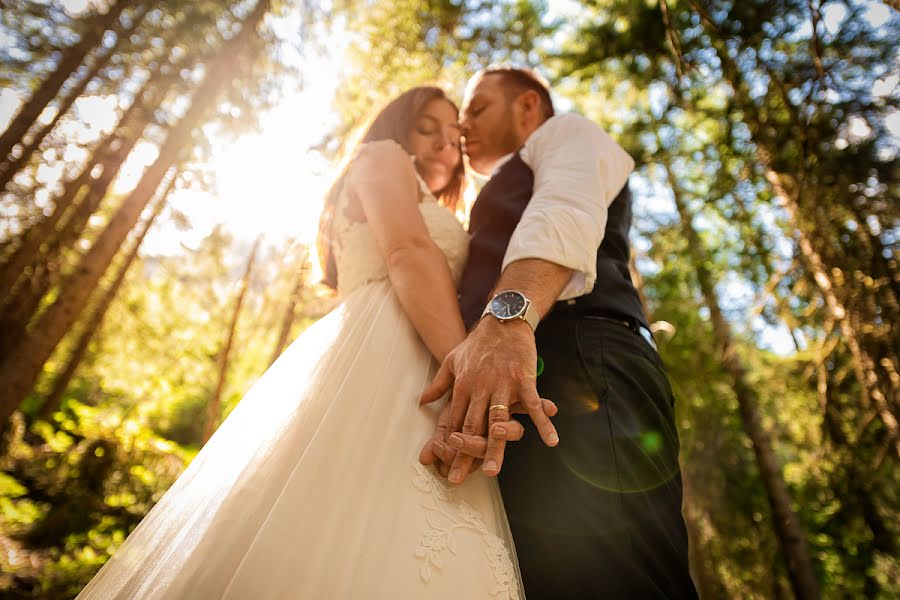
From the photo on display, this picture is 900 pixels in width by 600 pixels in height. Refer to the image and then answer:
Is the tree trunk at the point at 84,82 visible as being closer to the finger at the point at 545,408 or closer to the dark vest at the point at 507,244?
the dark vest at the point at 507,244

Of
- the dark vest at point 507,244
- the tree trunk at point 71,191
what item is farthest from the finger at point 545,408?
the tree trunk at point 71,191

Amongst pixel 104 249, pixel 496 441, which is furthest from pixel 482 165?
pixel 104 249

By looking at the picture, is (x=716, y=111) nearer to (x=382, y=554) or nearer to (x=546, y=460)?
(x=546, y=460)

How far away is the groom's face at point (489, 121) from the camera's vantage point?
2.45m

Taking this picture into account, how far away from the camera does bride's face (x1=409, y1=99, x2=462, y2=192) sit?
8.13 ft

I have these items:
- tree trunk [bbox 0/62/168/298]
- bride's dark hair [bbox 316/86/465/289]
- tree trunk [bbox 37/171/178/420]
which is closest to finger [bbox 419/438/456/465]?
bride's dark hair [bbox 316/86/465/289]

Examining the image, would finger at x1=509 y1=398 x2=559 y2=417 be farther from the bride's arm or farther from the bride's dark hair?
the bride's dark hair

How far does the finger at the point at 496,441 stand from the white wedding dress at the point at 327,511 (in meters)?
0.16

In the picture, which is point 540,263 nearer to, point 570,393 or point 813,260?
point 570,393

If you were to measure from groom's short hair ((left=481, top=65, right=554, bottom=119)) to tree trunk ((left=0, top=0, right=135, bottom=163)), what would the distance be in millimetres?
5020

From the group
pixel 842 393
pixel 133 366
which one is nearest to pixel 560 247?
pixel 842 393

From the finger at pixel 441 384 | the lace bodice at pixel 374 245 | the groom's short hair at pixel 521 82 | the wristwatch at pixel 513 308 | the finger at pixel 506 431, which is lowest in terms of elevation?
the finger at pixel 506 431

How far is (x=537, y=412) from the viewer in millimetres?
1080

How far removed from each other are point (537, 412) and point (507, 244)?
0.82 m
